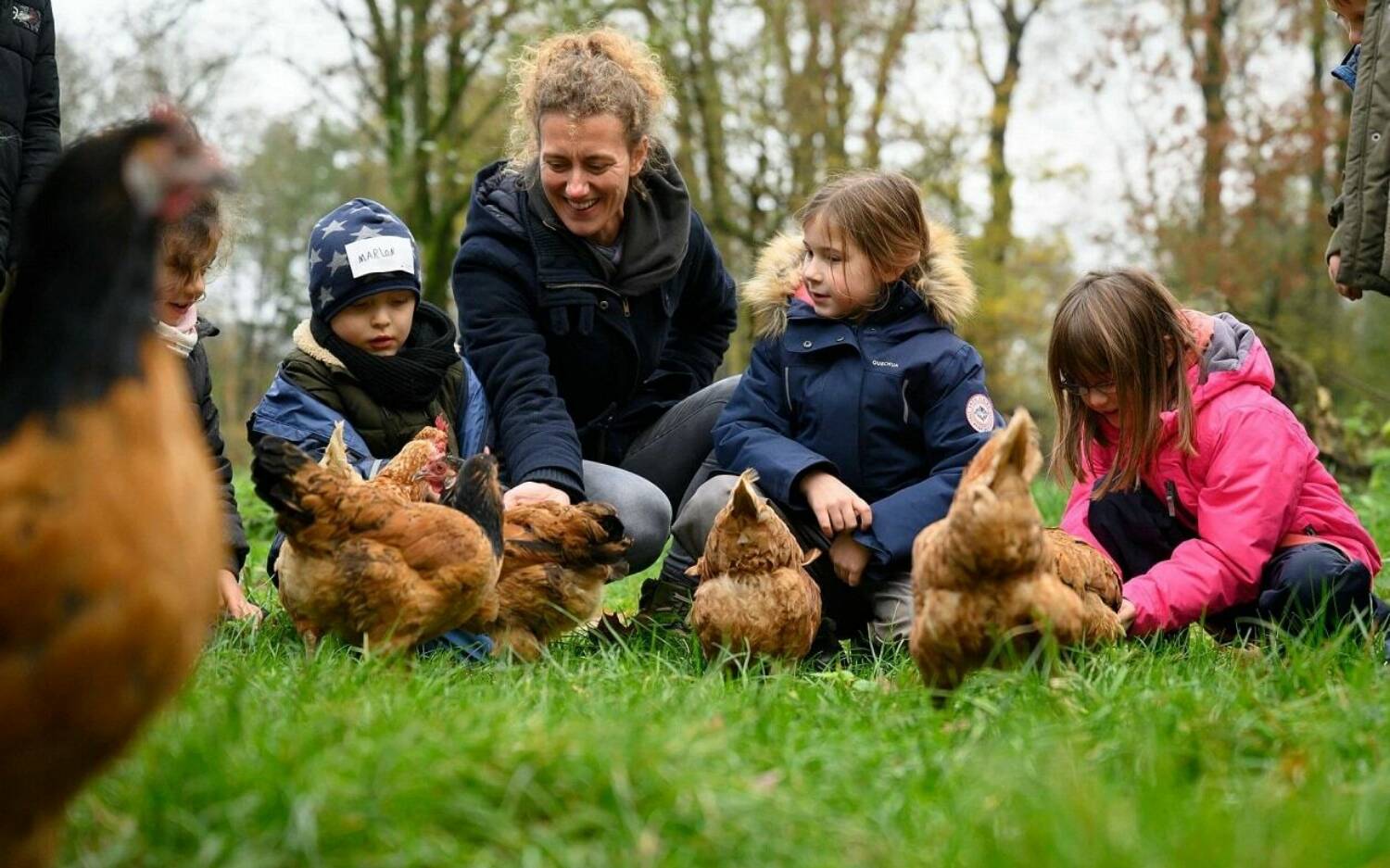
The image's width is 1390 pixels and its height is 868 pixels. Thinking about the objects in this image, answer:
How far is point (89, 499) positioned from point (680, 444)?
3692mm

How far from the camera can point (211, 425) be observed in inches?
198

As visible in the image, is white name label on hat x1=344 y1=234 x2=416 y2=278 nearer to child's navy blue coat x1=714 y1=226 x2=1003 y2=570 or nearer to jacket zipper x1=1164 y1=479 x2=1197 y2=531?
child's navy blue coat x1=714 y1=226 x2=1003 y2=570

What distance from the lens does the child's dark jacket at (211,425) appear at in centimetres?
487

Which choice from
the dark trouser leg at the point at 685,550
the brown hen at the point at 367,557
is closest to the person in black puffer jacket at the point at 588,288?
the dark trouser leg at the point at 685,550

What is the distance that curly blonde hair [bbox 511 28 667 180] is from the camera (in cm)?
481

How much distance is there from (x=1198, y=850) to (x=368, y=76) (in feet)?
51.7

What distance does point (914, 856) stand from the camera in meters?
2.27

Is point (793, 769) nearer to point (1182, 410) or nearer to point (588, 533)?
point (588, 533)

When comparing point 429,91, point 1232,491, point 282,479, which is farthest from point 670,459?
point 429,91

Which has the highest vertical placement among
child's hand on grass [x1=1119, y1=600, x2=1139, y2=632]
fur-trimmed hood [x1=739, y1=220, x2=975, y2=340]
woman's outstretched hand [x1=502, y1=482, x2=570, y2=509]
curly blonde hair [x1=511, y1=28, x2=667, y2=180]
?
Result: curly blonde hair [x1=511, y1=28, x2=667, y2=180]

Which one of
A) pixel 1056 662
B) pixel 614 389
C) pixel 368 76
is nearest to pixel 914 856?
pixel 1056 662

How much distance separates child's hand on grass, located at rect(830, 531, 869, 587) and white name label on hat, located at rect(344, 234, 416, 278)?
209 centimetres

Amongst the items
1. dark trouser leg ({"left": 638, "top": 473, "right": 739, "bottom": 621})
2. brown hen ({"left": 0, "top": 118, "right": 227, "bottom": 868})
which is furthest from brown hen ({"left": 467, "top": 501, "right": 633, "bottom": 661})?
brown hen ({"left": 0, "top": 118, "right": 227, "bottom": 868})

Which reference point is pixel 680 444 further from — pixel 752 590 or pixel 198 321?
pixel 198 321
